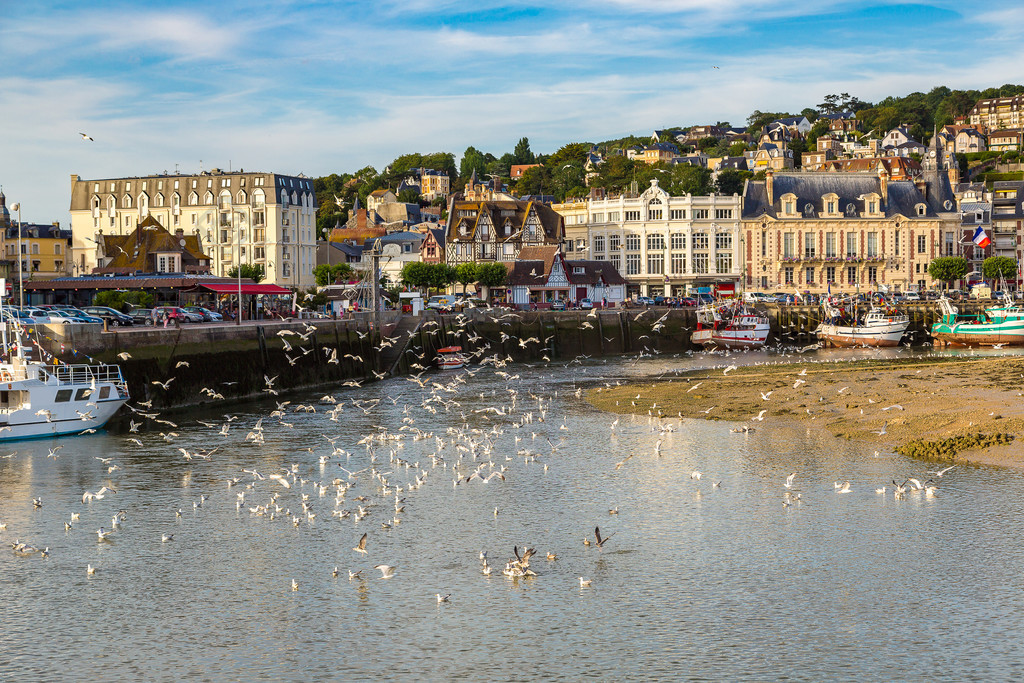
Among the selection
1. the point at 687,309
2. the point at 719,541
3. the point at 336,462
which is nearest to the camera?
the point at 719,541

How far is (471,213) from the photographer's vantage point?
135 meters

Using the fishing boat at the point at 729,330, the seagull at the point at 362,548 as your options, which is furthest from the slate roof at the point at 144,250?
the seagull at the point at 362,548

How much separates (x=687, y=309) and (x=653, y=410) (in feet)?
174

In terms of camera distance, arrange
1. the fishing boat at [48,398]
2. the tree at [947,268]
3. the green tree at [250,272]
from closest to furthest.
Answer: the fishing boat at [48,398] < the green tree at [250,272] < the tree at [947,268]

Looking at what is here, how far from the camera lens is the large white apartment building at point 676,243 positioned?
132000mm

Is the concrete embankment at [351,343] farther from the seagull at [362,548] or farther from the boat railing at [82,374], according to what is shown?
the seagull at [362,548]

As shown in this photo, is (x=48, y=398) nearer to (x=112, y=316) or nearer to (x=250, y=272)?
(x=112, y=316)

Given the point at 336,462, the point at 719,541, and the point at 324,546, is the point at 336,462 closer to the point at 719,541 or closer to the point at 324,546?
the point at 324,546

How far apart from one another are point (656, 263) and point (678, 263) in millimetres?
2614

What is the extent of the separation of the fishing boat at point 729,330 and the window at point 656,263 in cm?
2817

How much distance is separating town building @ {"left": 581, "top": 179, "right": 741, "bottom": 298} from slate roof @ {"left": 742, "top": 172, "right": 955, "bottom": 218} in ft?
12.5

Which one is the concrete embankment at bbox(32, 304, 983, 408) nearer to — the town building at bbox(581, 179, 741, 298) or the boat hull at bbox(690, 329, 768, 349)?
the boat hull at bbox(690, 329, 768, 349)

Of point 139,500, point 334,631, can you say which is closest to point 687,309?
point 139,500

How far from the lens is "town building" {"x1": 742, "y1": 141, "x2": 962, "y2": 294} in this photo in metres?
132
